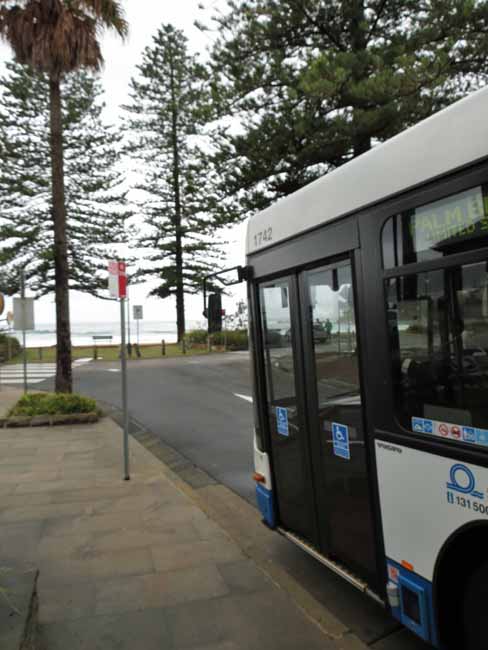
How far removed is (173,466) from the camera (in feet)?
25.8

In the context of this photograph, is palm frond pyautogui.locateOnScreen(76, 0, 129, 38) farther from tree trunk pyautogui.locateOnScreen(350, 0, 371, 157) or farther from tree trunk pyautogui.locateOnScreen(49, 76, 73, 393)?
tree trunk pyautogui.locateOnScreen(350, 0, 371, 157)

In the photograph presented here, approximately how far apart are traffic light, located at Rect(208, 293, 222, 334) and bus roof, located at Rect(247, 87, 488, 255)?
3.50 ft

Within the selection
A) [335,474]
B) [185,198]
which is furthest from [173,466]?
[185,198]

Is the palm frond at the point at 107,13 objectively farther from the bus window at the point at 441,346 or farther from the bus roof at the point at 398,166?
the bus window at the point at 441,346

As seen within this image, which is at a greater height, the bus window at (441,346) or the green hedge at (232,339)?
the green hedge at (232,339)

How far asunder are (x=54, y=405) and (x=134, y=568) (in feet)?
23.6

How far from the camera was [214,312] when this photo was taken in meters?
4.93

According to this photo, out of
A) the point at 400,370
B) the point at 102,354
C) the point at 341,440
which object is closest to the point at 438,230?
the point at 400,370

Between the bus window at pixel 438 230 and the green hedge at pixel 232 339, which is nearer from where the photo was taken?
the bus window at pixel 438 230

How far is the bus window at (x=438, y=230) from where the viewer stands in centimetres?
243

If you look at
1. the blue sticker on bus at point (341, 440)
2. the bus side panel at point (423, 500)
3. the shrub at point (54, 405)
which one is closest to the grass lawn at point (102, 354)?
the shrub at point (54, 405)

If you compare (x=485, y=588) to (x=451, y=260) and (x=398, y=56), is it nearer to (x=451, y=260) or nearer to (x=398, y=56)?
(x=451, y=260)

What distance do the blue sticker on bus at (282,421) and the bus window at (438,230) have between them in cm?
162

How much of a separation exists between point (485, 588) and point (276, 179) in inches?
686
